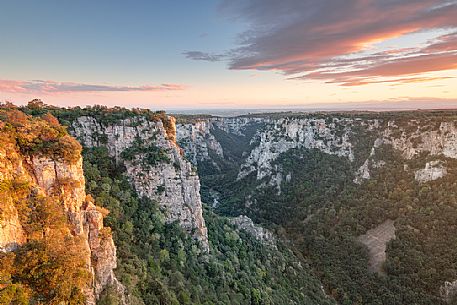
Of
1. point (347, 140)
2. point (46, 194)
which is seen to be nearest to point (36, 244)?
point (46, 194)

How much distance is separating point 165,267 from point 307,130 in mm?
83406

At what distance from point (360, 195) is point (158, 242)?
61.5 metres

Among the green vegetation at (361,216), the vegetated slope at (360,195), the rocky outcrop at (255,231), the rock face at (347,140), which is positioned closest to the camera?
the green vegetation at (361,216)

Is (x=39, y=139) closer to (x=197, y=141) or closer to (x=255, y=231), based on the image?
(x=255, y=231)

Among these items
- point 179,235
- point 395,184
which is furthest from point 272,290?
point 395,184

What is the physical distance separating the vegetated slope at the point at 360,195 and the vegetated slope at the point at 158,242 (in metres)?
18.1

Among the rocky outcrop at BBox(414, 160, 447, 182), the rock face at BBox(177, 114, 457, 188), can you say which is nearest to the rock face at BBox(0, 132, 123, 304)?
the rocky outcrop at BBox(414, 160, 447, 182)

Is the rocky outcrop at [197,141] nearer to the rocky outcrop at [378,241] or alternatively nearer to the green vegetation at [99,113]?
the rocky outcrop at [378,241]

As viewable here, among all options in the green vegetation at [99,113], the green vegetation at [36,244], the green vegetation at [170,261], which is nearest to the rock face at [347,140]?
the green vegetation at [170,261]

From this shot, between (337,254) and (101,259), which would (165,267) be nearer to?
(101,259)

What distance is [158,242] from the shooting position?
3534cm

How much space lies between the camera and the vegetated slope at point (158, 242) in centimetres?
2980

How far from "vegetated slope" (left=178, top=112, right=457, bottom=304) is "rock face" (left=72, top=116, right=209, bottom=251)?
115 feet

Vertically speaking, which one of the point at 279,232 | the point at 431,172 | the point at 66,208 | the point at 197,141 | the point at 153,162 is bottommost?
the point at 279,232
